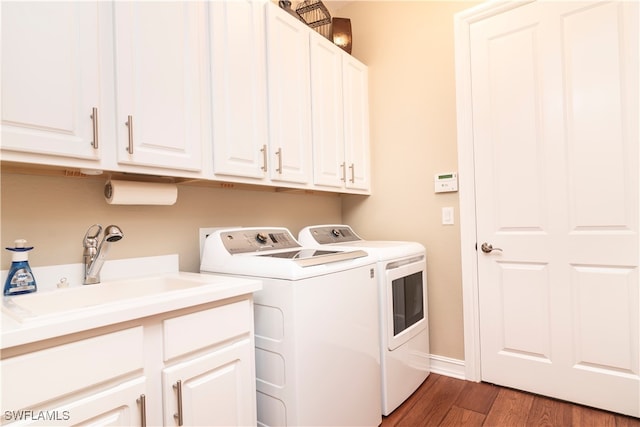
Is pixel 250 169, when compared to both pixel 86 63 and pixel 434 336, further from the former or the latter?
pixel 434 336

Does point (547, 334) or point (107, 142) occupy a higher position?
point (107, 142)

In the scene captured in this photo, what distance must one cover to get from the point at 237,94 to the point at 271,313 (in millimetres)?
1029

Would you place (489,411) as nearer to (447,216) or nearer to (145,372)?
(447,216)

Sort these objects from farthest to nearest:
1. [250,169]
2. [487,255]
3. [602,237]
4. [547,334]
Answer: [487,255], [547,334], [602,237], [250,169]

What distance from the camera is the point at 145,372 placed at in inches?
40.3

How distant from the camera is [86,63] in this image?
1156 millimetres

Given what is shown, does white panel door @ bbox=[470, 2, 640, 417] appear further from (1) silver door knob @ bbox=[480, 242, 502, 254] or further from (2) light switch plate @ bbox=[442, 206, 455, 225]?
(2) light switch plate @ bbox=[442, 206, 455, 225]

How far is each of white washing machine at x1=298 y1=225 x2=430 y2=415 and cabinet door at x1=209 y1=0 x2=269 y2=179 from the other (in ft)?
2.45

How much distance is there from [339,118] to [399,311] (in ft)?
4.31

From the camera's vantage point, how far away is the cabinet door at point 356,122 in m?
2.44

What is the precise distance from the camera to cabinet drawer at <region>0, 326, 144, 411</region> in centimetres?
77

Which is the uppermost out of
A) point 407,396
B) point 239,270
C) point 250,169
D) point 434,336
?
point 250,169

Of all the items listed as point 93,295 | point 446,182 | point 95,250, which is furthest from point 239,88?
point 446,182

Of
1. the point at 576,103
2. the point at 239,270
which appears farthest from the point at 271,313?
the point at 576,103
